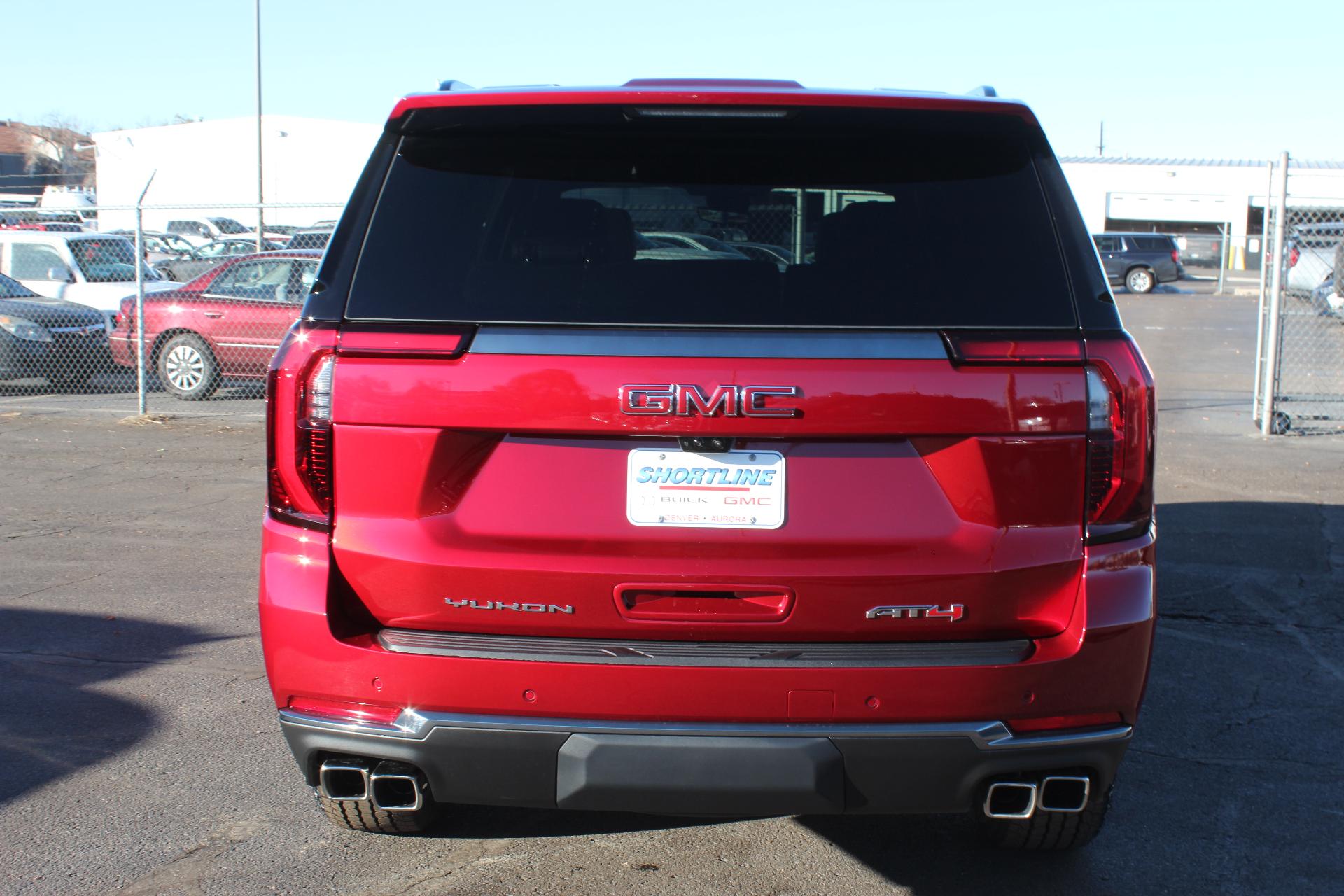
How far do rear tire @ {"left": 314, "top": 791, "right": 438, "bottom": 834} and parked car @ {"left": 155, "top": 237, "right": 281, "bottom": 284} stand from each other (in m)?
19.0

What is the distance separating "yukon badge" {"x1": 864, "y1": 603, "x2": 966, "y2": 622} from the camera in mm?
2732

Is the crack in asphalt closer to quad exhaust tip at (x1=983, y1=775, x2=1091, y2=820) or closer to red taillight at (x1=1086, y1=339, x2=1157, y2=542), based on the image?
quad exhaust tip at (x1=983, y1=775, x2=1091, y2=820)

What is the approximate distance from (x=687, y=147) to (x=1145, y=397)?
1154 mm

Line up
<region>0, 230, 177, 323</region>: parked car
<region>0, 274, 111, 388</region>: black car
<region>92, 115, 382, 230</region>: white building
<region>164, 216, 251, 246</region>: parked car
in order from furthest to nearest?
<region>92, 115, 382, 230</region>: white building, <region>164, 216, 251, 246</region>: parked car, <region>0, 230, 177, 323</region>: parked car, <region>0, 274, 111, 388</region>: black car

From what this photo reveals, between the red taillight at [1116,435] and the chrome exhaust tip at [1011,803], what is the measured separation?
585mm

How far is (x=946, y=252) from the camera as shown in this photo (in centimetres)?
285

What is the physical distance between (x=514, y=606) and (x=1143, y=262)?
38.5 meters

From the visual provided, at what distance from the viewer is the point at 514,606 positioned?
2748 mm

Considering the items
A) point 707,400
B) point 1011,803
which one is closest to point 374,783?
point 707,400

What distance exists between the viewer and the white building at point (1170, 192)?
5569cm


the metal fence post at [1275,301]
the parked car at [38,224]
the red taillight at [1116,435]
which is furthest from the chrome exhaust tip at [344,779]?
the parked car at [38,224]

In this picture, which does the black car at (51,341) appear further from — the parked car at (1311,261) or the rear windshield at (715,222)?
the parked car at (1311,261)

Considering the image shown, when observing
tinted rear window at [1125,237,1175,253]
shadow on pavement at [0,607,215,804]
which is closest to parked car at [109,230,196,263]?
shadow on pavement at [0,607,215,804]

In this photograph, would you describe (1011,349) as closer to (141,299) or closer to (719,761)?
(719,761)
